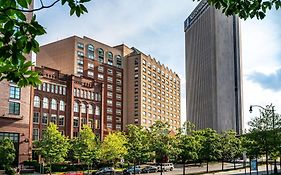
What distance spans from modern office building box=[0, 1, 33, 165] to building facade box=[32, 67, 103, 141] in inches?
269

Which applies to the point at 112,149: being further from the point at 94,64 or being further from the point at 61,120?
the point at 94,64

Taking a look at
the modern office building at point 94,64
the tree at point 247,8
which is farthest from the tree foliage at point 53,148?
the tree at point 247,8

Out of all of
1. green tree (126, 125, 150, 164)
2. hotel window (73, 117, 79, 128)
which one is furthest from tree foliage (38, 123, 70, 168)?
hotel window (73, 117, 79, 128)

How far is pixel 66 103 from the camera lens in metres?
95.2

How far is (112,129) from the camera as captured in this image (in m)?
120

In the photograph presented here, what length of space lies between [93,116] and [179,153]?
50742 millimetres

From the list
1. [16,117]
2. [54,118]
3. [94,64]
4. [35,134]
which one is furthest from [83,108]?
[16,117]

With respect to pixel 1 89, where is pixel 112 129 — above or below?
below

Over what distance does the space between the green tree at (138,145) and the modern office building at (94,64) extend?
4967 cm

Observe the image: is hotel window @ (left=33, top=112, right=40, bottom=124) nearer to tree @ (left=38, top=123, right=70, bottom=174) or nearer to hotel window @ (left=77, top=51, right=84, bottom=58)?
tree @ (left=38, top=123, right=70, bottom=174)

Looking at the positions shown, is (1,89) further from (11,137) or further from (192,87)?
(192,87)

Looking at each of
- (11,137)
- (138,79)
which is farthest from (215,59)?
(11,137)

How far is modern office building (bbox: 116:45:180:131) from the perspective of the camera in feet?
431

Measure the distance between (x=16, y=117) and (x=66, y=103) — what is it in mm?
19710
